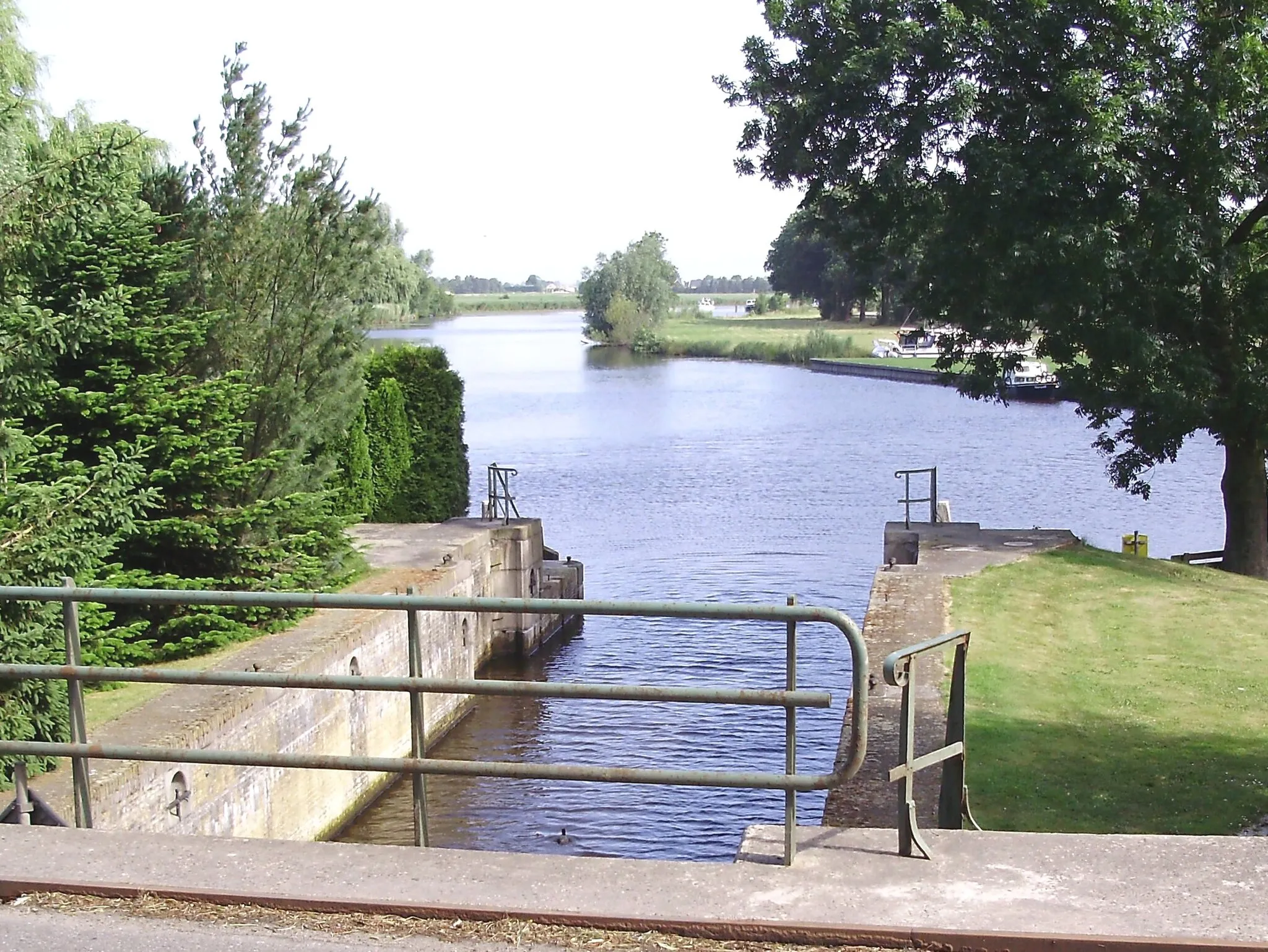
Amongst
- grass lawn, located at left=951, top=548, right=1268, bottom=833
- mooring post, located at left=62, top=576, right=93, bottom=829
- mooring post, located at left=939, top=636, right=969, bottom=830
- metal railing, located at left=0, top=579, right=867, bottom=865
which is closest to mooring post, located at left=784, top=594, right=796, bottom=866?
metal railing, located at left=0, top=579, right=867, bottom=865

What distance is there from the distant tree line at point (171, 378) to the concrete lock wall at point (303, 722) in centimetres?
62

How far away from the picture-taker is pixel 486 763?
5254 millimetres

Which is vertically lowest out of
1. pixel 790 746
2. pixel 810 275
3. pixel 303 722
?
pixel 303 722

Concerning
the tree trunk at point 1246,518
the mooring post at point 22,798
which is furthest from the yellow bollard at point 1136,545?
the mooring post at point 22,798

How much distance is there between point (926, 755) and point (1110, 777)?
17.6ft

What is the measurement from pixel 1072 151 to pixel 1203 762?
10829 millimetres

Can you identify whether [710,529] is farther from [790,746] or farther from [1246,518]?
[790,746]

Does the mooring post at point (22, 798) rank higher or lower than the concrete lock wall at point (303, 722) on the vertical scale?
higher

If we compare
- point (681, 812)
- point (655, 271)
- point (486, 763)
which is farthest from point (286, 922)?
point (655, 271)

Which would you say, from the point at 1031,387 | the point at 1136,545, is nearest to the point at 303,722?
the point at 1136,545

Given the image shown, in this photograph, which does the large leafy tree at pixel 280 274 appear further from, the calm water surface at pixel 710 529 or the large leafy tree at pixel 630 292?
the large leafy tree at pixel 630 292

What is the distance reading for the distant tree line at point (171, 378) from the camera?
413 inches

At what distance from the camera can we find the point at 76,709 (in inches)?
219

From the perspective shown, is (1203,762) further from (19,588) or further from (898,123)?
(898,123)
